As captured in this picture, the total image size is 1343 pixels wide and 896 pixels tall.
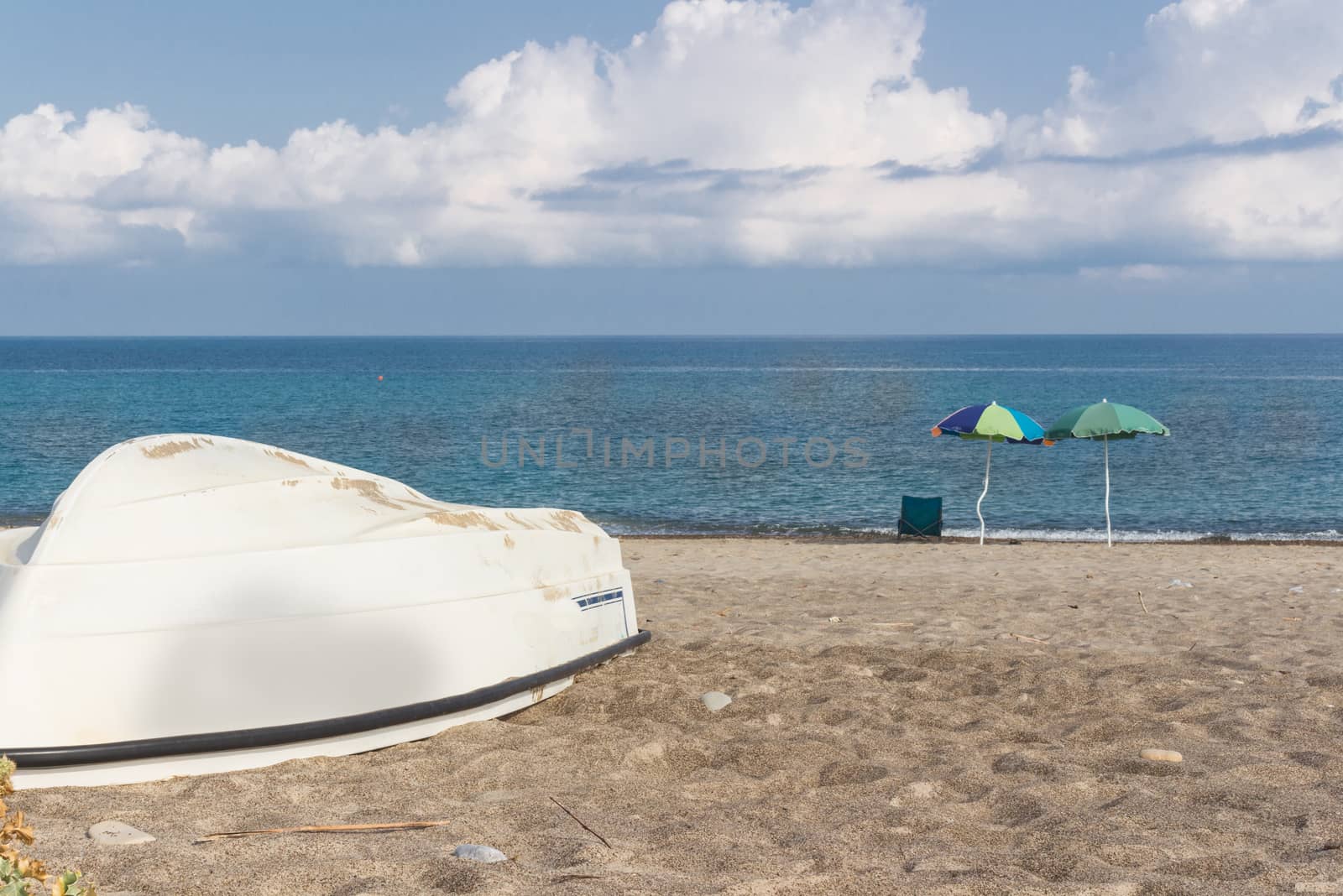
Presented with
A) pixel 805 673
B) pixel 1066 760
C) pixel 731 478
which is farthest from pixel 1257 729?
pixel 731 478

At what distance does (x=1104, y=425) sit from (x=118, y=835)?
13182mm

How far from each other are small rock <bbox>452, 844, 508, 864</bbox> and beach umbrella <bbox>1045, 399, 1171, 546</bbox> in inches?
475

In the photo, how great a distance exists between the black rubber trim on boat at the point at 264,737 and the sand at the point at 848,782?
0.13 m

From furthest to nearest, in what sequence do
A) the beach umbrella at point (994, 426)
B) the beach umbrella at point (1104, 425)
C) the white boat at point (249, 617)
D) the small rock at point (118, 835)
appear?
1. the beach umbrella at point (994, 426)
2. the beach umbrella at point (1104, 425)
3. the white boat at point (249, 617)
4. the small rock at point (118, 835)

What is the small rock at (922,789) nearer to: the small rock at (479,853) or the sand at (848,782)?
the sand at (848,782)

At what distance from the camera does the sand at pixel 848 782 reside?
368 centimetres

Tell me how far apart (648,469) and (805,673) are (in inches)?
968

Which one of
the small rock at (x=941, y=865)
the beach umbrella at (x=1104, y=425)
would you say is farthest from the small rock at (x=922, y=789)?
the beach umbrella at (x=1104, y=425)

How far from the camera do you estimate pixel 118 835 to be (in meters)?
3.99

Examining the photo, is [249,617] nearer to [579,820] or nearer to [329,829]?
[329,829]

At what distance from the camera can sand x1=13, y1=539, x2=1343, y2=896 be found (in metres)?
3.68

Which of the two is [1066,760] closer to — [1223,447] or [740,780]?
[740,780]

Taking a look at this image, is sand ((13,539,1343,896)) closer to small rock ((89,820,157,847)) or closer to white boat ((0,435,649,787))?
small rock ((89,820,157,847))

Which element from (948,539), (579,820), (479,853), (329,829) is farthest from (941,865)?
(948,539)
